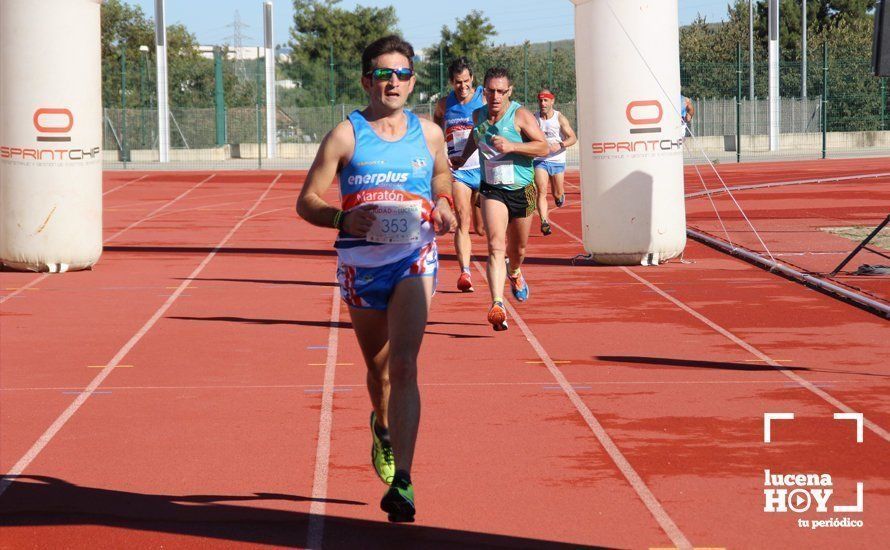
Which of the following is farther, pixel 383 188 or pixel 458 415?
pixel 458 415

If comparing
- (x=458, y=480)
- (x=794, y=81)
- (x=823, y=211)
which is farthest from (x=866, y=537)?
(x=794, y=81)

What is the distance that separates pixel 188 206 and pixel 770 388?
18.8 meters

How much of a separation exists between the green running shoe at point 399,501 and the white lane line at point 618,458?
1.02m

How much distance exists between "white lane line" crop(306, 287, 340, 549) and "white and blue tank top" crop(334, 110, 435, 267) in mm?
1056

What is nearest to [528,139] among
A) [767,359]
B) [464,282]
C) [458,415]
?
[464,282]

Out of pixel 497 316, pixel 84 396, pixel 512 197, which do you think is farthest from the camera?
pixel 512 197

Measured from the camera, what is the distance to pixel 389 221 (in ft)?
18.4

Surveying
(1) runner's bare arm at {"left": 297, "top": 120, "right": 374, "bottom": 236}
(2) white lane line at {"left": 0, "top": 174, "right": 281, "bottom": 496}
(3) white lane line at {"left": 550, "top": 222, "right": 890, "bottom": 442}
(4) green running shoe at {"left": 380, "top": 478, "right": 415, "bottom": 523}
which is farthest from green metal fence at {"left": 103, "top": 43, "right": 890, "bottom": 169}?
(4) green running shoe at {"left": 380, "top": 478, "right": 415, "bottom": 523}

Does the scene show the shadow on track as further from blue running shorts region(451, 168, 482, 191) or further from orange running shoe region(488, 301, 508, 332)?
blue running shorts region(451, 168, 482, 191)

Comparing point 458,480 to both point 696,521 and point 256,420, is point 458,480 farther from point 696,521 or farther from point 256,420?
point 256,420

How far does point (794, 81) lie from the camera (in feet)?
151

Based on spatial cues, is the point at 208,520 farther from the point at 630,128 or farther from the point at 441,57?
the point at 441,57

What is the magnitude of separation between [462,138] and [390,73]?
6659mm

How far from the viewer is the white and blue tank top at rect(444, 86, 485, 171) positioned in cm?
1234
